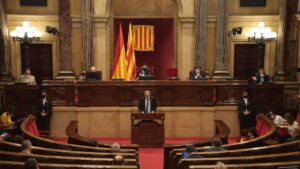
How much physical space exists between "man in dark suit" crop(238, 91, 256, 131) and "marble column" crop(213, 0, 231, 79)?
104 inches

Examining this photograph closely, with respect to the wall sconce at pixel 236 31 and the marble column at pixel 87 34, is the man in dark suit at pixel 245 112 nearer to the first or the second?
the wall sconce at pixel 236 31

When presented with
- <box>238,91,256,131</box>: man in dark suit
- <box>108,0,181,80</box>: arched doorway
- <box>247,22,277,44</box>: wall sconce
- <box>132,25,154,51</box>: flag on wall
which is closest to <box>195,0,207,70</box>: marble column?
<box>108,0,181,80</box>: arched doorway

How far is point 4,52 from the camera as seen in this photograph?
14.2 metres

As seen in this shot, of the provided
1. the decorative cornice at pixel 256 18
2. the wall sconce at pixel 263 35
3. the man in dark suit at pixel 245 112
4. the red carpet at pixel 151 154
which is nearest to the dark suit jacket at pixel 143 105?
the red carpet at pixel 151 154

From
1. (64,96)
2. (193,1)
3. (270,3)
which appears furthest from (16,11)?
(270,3)

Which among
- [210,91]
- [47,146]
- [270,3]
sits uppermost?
[270,3]

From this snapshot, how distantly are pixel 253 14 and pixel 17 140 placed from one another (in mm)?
9336

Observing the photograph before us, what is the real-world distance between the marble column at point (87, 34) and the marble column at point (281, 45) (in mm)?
6020

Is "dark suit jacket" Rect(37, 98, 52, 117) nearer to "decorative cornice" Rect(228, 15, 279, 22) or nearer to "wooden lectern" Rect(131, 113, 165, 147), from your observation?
"wooden lectern" Rect(131, 113, 165, 147)

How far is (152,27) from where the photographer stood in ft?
52.3

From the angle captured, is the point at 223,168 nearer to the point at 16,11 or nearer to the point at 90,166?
the point at 90,166

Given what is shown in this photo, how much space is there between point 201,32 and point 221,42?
72 centimetres

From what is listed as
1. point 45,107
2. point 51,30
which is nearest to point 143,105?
point 45,107

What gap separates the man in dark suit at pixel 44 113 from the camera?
37.5 ft
